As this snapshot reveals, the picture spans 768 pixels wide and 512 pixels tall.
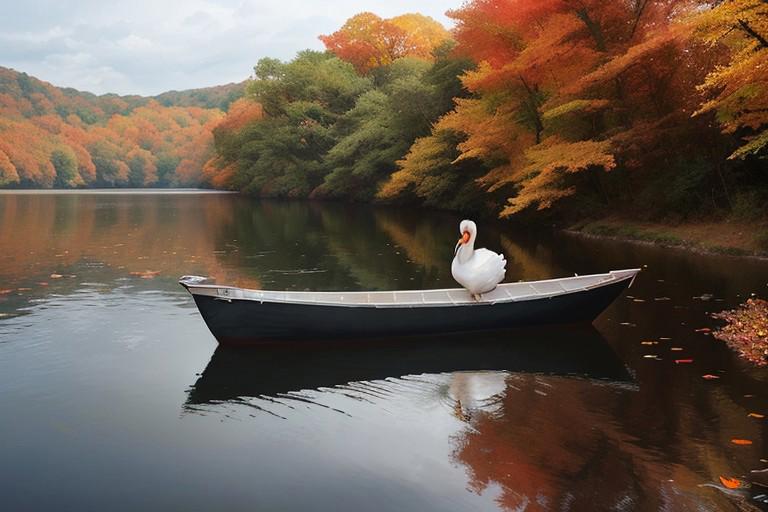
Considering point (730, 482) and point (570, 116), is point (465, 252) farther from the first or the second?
point (570, 116)

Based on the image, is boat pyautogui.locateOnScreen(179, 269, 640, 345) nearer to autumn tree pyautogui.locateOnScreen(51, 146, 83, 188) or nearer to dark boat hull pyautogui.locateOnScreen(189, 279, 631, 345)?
dark boat hull pyautogui.locateOnScreen(189, 279, 631, 345)

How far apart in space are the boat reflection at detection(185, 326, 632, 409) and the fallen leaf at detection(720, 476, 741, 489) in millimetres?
2799

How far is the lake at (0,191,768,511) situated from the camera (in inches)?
225

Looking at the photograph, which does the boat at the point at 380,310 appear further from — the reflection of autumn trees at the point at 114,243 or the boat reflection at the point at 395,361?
the reflection of autumn trees at the point at 114,243

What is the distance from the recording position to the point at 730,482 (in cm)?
565

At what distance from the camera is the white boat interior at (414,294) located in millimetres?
9641

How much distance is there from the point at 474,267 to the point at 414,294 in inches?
52.4

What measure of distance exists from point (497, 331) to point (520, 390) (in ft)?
8.51

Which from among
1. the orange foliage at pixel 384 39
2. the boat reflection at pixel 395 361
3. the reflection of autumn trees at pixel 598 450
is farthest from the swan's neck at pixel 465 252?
the orange foliage at pixel 384 39

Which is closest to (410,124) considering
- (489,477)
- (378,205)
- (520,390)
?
(378,205)

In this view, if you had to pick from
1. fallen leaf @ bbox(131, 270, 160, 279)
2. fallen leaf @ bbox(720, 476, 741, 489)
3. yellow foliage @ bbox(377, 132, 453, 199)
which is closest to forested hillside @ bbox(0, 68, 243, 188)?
yellow foliage @ bbox(377, 132, 453, 199)

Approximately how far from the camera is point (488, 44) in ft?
90.6

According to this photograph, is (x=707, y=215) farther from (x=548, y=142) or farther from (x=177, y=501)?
(x=177, y=501)

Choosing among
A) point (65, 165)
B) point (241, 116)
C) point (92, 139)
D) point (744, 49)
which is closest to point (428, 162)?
point (744, 49)
